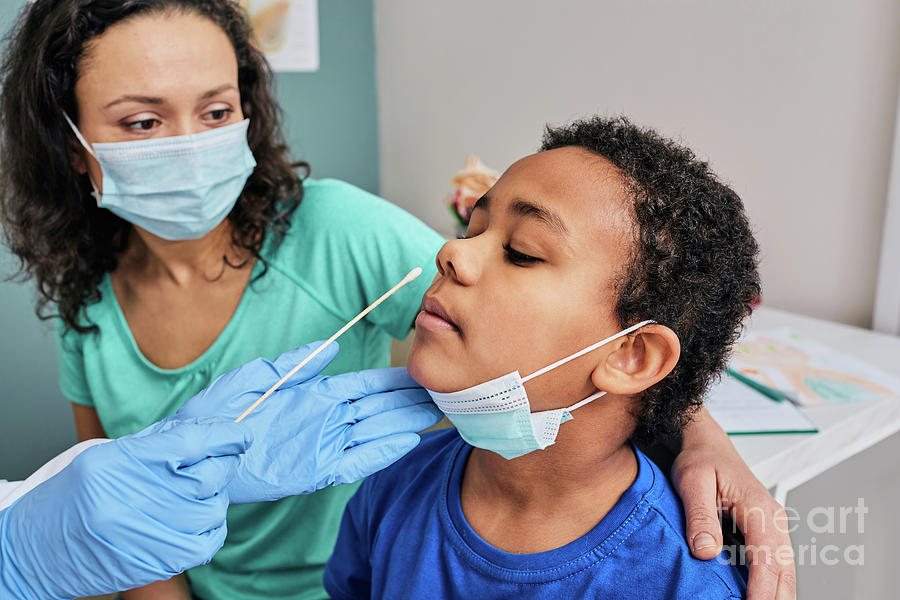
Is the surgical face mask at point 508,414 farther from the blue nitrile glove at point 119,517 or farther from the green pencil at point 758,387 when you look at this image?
the green pencil at point 758,387

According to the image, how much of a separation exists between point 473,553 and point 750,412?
67 cm

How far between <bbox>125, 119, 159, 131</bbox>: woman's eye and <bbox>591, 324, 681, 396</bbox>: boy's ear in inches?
32.2

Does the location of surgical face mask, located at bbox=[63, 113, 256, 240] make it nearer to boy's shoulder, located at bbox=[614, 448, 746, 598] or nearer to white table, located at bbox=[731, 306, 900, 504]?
boy's shoulder, located at bbox=[614, 448, 746, 598]

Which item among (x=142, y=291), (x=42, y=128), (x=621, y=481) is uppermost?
(x=42, y=128)

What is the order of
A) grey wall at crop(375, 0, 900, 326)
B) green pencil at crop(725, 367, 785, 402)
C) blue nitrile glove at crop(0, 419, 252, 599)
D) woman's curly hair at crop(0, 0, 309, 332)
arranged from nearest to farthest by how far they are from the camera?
1. blue nitrile glove at crop(0, 419, 252, 599)
2. woman's curly hair at crop(0, 0, 309, 332)
3. green pencil at crop(725, 367, 785, 402)
4. grey wall at crop(375, 0, 900, 326)

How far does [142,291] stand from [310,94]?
73.6 inches

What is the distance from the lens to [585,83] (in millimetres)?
2277

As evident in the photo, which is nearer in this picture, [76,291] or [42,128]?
[42,128]

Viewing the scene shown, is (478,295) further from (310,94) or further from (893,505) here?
(310,94)

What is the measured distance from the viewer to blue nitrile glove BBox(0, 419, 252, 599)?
2.34 feet

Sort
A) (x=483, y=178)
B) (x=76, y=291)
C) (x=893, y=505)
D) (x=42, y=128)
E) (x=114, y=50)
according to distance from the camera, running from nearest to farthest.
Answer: (x=114, y=50), (x=42, y=128), (x=76, y=291), (x=893, y=505), (x=483, y=178)

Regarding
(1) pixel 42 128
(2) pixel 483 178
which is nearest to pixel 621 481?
(1) pixel 42 128

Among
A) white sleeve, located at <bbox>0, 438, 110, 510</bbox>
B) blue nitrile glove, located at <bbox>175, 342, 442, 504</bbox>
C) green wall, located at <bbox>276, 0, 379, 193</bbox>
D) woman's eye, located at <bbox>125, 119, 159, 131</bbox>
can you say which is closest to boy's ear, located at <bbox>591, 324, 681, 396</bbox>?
blue nitrile glove, located at <bbox>175, 342, 442, 504</bbox>

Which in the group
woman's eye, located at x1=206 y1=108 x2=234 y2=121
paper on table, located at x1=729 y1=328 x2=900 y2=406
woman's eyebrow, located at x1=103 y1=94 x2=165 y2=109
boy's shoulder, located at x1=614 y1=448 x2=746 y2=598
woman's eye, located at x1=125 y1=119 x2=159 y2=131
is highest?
woman's eyebrow, located at x1=103 y1=94 x2=165 y2=109
